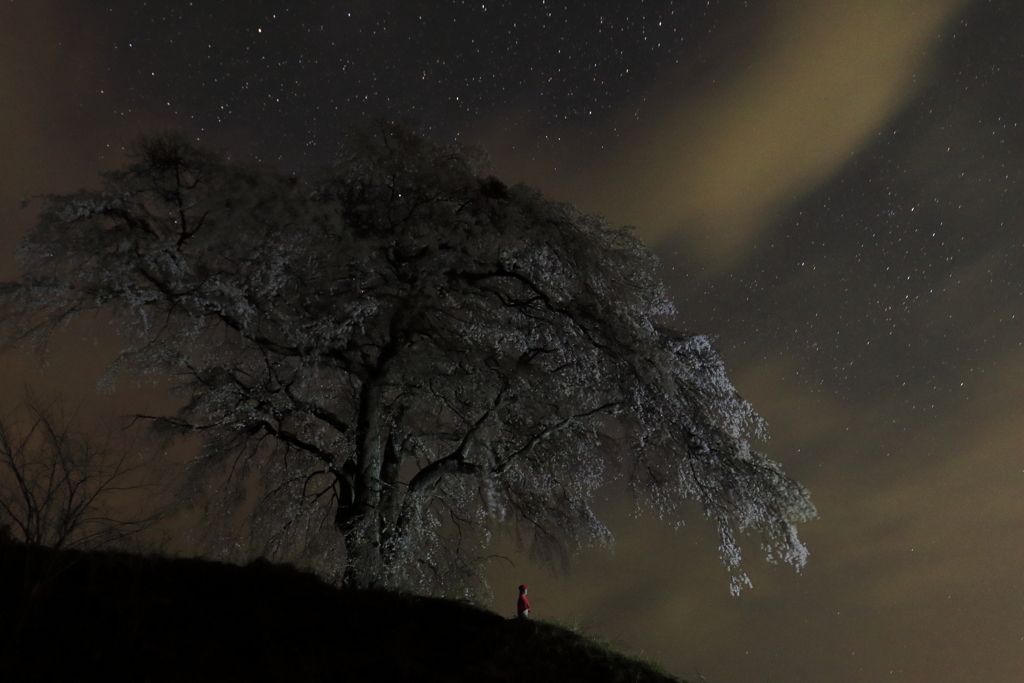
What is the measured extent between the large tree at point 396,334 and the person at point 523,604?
2342 mm

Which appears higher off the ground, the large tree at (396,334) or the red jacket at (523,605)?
the large tree at (396,334)

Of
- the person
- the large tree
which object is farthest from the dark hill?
the large tree

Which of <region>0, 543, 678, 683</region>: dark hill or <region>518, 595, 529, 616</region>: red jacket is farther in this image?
<region>518, 595, 529, 616</region>: red jacket

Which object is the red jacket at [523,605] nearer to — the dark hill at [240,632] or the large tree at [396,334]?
the dark hill at [240,632]

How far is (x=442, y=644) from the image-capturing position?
9656 millimetres

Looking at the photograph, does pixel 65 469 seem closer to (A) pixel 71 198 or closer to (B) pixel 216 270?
(B) pixel 216 270

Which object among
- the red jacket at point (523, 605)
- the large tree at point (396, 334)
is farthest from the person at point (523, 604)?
the large tree at point (396, 334)

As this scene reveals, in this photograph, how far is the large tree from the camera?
11.6 meters

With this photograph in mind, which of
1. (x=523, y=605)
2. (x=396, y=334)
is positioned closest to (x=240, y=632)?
(x=523, y=605)

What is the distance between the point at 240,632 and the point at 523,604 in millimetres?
4096

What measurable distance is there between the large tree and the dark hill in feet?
7.35

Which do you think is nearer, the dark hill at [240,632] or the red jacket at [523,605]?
the dark hill at [240,632]

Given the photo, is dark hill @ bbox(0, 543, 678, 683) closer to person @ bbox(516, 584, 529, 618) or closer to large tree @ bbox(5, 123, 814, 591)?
person @ bbox(516, 584, 529, 618)

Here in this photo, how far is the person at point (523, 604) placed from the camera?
11.1 metres
